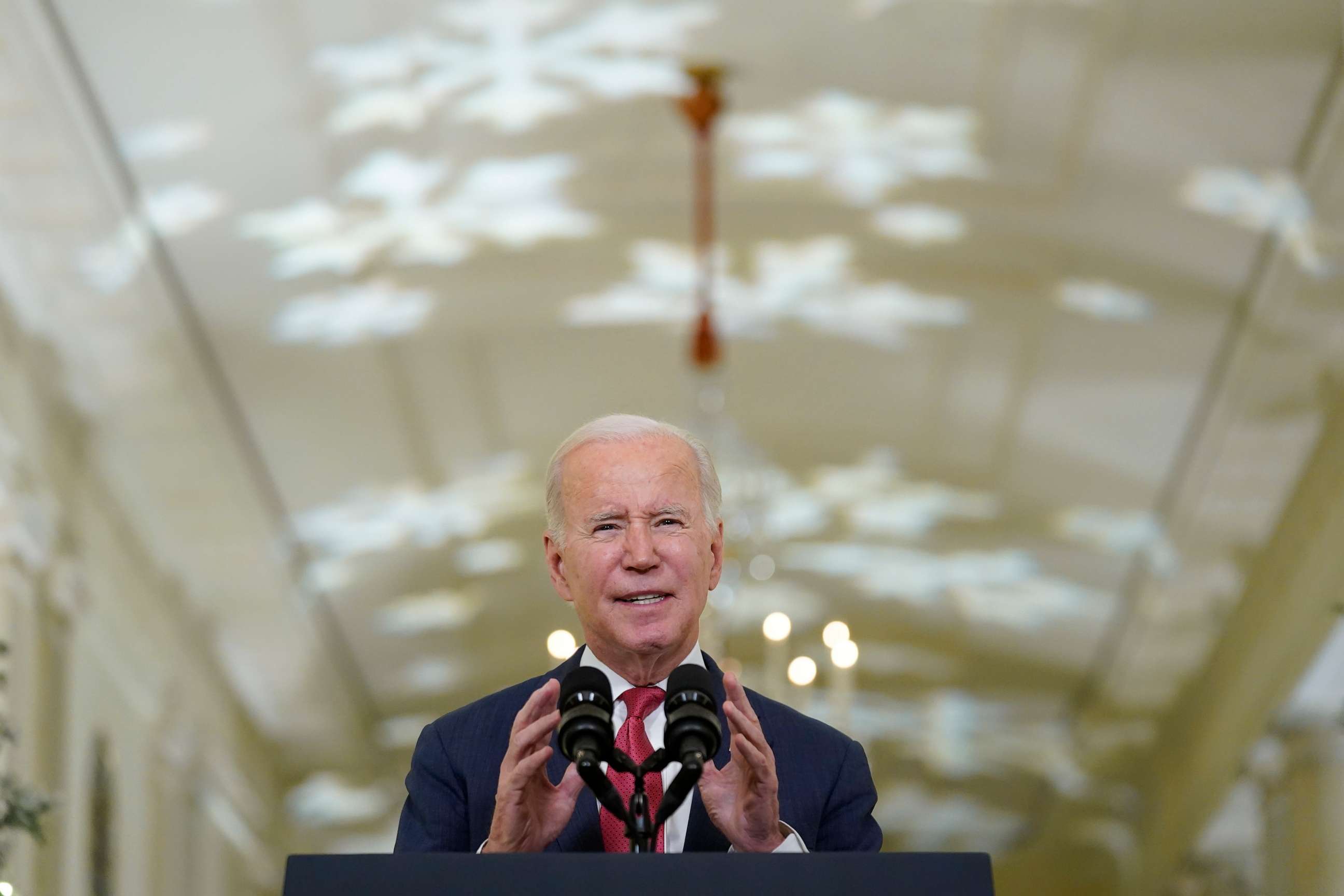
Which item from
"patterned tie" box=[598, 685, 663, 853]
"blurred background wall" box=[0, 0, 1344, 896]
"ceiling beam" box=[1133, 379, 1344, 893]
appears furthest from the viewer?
"ceiling beam" box=[1133, 379, 1344, 893]

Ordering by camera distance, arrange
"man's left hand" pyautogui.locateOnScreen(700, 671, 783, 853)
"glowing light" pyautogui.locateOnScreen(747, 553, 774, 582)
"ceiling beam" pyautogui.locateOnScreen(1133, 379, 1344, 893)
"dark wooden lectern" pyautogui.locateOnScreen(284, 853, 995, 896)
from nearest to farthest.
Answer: "dark wooden lectern" pyautogui.locateOnScreen(284, 853, 995, 896), "man's left hand" pyautogui.locateOnScreen(700, 671, 783, 853), "ceiling beam" pyautogui.locateOnScreen(1133, 379, 1344, 893), "glowing light" pyautogui.locateOnScreen(747, 553, 774, 582)

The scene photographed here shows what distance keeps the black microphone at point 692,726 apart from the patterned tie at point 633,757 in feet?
0.75

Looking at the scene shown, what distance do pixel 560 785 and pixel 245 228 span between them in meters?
6.14

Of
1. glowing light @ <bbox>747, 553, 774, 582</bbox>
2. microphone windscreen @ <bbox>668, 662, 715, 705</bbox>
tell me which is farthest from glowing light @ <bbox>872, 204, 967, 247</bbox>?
microphone windscreen @ <bbox>668, 662, 715, 705</bbox>

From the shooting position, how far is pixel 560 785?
2.19m

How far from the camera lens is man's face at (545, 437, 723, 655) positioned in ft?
7.75

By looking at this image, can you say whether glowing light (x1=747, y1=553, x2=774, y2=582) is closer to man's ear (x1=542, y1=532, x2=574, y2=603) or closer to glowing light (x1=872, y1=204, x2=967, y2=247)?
glowing light (x1=872, y1=204, x2=967, y2=247)

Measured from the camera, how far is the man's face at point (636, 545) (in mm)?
2361

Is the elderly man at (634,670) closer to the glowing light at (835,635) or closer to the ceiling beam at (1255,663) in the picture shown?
the ceiling beam at (1255,663)

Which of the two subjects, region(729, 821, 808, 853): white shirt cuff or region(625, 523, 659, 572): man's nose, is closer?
region(729, 821, 808, 853): white shirt cuff

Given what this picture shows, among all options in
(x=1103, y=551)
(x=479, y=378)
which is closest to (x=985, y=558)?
(x=1103, y=551)

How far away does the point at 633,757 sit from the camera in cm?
234

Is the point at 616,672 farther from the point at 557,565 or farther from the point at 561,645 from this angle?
the point at 561,645

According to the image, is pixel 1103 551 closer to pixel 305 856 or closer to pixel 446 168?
pixel 446 168
